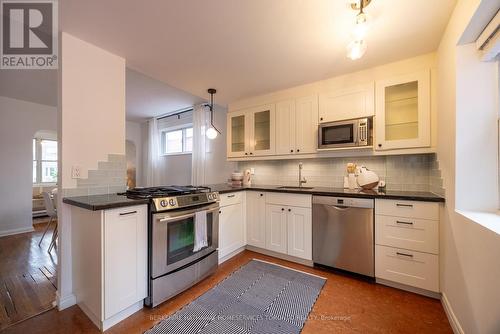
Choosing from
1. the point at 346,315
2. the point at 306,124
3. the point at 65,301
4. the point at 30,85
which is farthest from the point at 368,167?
the point at 30,85

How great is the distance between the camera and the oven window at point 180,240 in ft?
5.97

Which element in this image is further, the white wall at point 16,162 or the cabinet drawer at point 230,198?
the white wall at point 16,162

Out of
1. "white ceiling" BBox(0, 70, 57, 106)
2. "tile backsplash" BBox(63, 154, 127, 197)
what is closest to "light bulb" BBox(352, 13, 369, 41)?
"tile backsplash" BBox(63, 154, 127, 197)

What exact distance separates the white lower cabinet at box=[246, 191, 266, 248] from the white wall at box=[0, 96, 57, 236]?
4.46m

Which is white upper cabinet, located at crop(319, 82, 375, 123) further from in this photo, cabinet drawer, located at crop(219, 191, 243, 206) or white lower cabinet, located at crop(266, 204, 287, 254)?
cabinet drawer, located at crop(219, 191, 243, 206)

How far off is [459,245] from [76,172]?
302 centimetres

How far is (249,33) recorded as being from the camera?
5.76ft

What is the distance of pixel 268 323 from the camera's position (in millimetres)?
1535

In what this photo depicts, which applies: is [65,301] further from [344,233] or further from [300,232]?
[344,233]

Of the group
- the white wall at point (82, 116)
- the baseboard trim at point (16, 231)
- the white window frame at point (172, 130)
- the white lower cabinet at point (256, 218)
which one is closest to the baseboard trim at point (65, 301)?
the white wall at point (82, 116)

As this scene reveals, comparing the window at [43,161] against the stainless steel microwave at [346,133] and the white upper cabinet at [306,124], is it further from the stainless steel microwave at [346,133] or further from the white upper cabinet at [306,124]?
the stainless steel microwave at [346,133]

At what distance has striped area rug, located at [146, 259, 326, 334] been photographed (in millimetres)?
1493

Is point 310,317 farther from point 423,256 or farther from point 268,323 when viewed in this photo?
point 423,256

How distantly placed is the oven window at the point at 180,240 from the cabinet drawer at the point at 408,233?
184 centimetres
